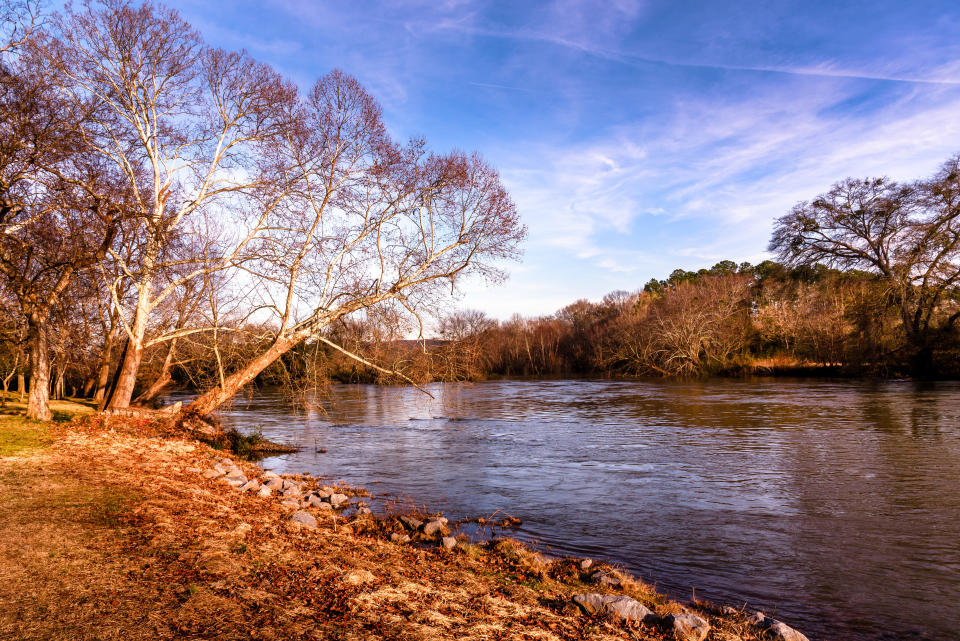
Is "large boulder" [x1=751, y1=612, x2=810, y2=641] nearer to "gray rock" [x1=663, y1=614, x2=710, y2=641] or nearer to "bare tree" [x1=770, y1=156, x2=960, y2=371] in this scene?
"gray rock" [x1=663, y1=614, x2=710, y2=641]

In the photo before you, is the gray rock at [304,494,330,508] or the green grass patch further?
the green grass patch

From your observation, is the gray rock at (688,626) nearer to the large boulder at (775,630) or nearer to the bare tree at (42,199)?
the large boulder at (775,630)

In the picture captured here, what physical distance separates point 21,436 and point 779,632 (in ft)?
40.2

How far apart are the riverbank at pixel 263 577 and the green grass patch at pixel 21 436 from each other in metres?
0.83

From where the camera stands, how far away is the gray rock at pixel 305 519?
7.26m

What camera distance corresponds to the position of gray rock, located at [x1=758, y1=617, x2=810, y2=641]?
16.1 feet

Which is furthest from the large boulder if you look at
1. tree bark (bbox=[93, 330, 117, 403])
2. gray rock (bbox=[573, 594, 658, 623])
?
tree bark (bbox=[93, 330, 117, 403])

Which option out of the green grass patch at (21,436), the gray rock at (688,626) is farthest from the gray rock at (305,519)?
the green grass patch at (21,436)

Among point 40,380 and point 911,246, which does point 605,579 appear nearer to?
point 40,380

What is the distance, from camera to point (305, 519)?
7.39 m

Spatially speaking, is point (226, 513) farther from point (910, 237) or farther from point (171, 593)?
point (910, 237)

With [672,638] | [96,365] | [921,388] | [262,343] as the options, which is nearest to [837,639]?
[672,638]

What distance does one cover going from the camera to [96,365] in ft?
66.0

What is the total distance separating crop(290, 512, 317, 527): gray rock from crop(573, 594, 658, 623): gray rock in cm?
369
